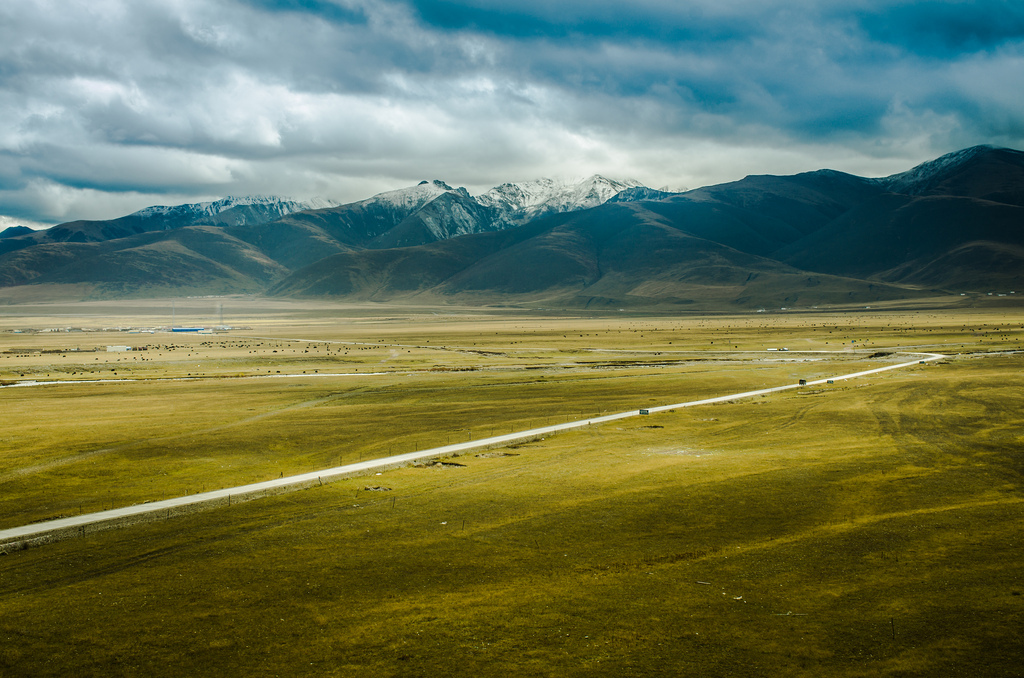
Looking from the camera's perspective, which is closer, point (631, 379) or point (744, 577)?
point (744, 577)

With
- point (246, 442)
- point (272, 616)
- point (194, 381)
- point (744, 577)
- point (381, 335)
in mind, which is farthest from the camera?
point (381, 335)

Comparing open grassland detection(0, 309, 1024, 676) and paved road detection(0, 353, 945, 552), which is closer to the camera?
open grassland detection(0, 309, 1024, 676)

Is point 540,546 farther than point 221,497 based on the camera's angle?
No

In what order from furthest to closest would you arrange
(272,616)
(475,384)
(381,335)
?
(381,335) < (475,384) < (272,616)

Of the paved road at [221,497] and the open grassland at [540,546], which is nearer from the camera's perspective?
the open grassland at [540,546]

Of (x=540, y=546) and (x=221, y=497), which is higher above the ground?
(x=221, y=497)

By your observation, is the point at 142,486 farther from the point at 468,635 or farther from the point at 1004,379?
the point at 1004,379

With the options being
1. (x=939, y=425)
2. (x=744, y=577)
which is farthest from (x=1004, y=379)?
(x=744, y=577)
